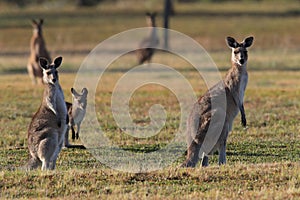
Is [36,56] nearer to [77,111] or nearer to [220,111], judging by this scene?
[77,111]

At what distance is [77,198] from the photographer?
867 cm

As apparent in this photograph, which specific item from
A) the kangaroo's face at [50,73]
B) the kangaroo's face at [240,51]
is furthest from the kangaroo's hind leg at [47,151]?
the kangaroo's face at [240,51]

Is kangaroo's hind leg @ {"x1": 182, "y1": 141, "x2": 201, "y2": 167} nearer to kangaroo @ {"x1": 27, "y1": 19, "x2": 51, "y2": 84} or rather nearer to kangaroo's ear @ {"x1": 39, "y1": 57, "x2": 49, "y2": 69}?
kangaroo's ear @ {"x1": 39, "y1": 57, "x2": 49, "y2": 69}

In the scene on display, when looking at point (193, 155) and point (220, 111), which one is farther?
point (220, 111)

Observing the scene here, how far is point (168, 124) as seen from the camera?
15.3 metres

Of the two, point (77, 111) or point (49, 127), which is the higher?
point (77, 111)

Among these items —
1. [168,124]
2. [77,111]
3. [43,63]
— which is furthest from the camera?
[168,124]

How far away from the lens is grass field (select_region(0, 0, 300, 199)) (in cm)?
909

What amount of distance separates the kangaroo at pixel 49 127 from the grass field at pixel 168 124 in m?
0.34

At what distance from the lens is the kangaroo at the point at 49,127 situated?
394 inches

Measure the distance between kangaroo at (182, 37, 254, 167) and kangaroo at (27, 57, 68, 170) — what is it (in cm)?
166

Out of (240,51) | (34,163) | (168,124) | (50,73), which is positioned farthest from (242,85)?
(168,124)

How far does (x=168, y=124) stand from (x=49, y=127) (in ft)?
17.4

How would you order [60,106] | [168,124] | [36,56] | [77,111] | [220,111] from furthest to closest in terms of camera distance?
1. [36,56]
2. [168,124]
3. [77,111]
4. [60,106]
5. [220,111]
